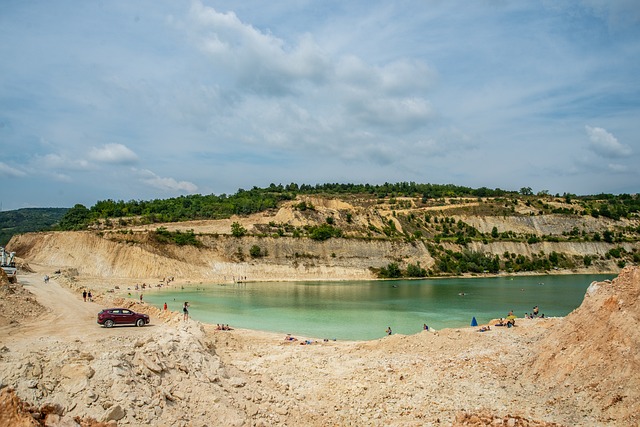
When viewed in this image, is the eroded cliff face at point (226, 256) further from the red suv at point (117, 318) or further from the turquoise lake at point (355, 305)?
the red suv at point (117, 318)

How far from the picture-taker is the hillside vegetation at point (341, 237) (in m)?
78.0

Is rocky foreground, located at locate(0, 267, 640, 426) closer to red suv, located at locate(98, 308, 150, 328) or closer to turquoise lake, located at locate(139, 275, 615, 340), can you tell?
red suv, located at locate(98, 308, 150, 328)

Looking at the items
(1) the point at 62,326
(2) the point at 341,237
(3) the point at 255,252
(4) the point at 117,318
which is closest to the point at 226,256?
(3) the point at 255,252

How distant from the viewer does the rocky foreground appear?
12.0 meters

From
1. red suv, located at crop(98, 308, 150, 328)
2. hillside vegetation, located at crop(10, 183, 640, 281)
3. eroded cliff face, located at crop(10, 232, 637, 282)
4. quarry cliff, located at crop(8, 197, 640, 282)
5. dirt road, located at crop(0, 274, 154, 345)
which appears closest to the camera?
dirt road, located at crop(0, 274, 154, 345)

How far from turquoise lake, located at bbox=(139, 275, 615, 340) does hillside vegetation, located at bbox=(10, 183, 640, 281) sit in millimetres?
13593

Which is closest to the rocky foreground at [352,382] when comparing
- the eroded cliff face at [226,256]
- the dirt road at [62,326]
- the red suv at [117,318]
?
the dirt road at [62,326]

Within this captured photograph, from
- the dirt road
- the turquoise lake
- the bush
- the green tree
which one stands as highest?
the green tree

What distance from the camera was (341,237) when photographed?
94062 mm

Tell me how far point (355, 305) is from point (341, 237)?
44244 millimetres

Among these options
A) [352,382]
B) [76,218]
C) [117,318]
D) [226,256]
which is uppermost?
[76,218]

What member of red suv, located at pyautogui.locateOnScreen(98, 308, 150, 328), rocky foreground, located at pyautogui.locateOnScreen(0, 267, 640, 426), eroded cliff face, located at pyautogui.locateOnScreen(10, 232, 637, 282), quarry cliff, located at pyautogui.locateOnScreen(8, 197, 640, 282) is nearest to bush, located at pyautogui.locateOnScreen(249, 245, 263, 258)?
quarry cliff, located at pyautogui.locateOnScreen(8, 197, 640, 282)

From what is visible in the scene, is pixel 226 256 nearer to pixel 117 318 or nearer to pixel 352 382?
pixel 117 318

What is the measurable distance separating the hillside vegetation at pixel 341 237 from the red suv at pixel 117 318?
4718 centimetres
